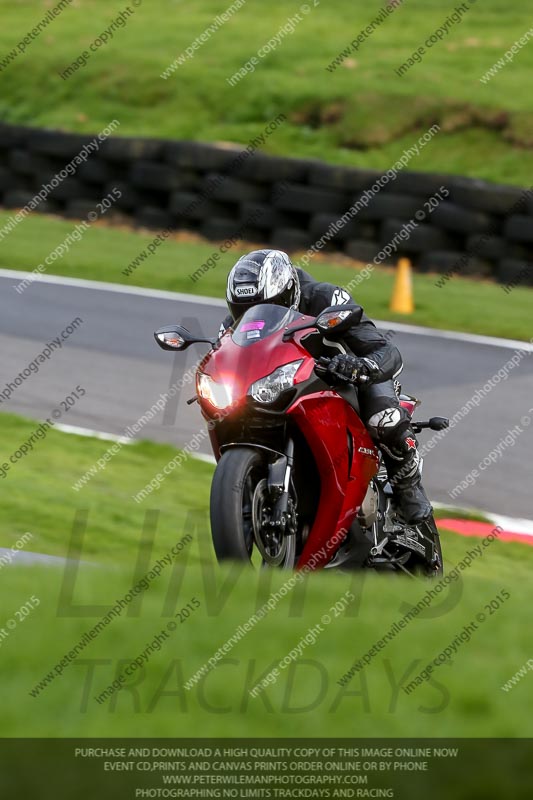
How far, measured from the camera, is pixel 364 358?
529 cm

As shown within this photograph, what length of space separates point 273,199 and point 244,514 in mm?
10552

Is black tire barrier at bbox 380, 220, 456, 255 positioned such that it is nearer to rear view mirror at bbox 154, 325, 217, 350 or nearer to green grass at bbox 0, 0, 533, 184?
green grass at bbox 0, 0, 533, 184

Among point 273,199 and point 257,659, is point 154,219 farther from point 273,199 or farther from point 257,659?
point 257,659

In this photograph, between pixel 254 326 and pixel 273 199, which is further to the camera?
pixel 273 199

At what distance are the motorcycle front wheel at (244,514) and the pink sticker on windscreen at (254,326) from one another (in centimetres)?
52

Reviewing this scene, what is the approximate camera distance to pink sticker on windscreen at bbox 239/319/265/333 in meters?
5.14

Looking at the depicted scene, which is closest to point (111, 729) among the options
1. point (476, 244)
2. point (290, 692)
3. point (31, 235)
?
point (290, 692)

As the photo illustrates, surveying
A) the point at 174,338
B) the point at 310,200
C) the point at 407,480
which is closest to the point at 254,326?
the point at 174,338

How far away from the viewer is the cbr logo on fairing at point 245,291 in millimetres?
5285

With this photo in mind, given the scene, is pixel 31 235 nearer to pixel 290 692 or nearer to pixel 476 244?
pixel 476 244

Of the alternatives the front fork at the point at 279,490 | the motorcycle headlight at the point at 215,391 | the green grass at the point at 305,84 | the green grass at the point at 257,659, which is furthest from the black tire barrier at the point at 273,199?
the green grass at the point at 257,659

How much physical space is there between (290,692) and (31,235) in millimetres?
13654

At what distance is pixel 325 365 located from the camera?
5188 mm

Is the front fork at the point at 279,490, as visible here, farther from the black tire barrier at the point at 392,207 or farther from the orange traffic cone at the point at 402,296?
the black tire barrier at the point at 392,207
